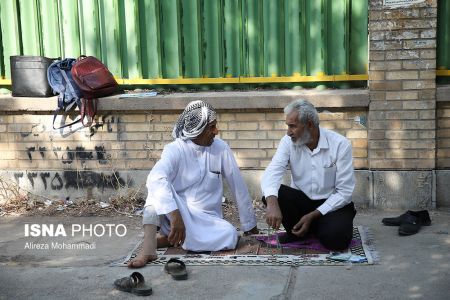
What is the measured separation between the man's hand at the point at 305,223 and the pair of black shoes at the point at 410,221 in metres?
0.89

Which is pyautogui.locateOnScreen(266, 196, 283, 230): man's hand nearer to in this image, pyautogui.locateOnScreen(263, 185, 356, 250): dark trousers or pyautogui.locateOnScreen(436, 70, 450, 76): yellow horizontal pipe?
pyautogui.locateOnScreen(263, 185, 356, 250): dark trousers

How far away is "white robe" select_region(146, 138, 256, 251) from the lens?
202 inches

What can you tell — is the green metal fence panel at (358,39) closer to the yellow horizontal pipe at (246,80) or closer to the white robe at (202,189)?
the yellow horizontal pipe at (246,80)

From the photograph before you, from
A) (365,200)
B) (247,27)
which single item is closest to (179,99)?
(247,27)

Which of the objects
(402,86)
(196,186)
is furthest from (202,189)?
(402,86)

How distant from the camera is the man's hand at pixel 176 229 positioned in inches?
189

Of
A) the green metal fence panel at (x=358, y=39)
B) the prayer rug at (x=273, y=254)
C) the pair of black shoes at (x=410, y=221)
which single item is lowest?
the prayer rug at (x=273, y=254)

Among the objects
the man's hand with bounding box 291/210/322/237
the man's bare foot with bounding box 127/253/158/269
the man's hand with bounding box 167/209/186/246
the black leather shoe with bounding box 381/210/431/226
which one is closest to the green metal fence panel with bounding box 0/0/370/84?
the black leather shoe with bounding box 381/210/431/226

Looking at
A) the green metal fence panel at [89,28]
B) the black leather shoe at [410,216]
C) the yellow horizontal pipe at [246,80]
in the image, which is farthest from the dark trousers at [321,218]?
the green metal fence panel at [89,28]

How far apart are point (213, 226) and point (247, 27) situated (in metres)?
2.28

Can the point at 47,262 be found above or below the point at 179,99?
below

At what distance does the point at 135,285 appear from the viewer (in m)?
4.36

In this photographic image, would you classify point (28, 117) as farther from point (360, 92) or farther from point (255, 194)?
point (360, 92)

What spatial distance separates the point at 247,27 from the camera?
6.51 metres
